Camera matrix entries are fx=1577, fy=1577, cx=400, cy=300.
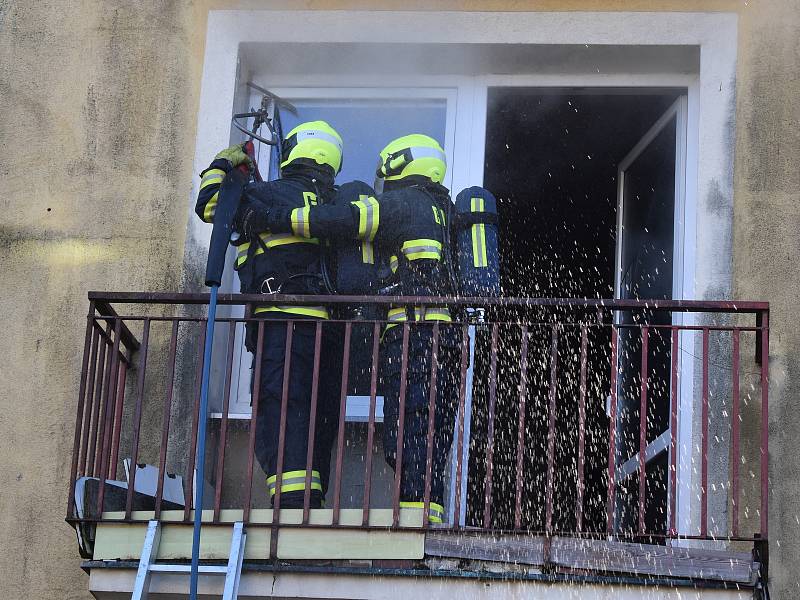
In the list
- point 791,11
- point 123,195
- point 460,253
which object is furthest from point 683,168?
point 123,195

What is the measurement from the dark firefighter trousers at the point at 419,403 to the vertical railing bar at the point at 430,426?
51mm

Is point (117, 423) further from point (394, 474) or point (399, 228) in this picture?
point (399, 228)

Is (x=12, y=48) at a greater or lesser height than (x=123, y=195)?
greater

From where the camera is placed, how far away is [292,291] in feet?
23.5

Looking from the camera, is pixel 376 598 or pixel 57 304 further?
pixel 57 304

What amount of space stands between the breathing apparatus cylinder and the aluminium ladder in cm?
150

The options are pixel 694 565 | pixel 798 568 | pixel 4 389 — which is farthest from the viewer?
pixel 4 389

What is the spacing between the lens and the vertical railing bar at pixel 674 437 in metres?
6.70

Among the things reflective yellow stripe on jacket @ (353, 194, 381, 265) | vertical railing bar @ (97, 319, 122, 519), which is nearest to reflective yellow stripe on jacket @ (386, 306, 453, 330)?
reflective yellow stripe on jacket @ (353, 194, 381, 265)

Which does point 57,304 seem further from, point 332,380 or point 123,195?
point 332,380

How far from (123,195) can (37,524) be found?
170cm

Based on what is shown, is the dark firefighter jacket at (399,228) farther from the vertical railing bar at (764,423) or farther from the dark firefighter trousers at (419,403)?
the vertical railing bar at (764,423)

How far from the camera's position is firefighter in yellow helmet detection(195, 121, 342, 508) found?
6.89 m

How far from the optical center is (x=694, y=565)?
6.29 m
